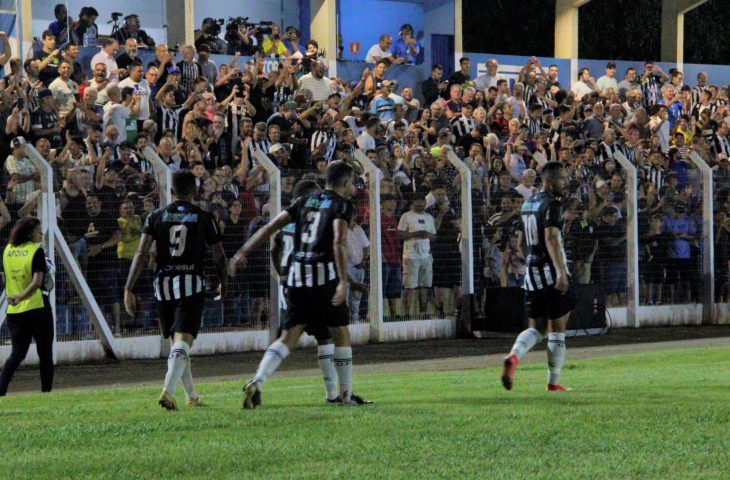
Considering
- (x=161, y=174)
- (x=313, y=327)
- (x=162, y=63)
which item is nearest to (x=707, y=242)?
(x=162, y=63)

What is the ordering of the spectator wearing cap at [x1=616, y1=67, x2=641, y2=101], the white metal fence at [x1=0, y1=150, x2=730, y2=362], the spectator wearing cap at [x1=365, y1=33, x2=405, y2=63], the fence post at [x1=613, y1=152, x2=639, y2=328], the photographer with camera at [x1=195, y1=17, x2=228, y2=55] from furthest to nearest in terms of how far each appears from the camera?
1. the spectator wearing cap at [x1=616, y1=67, x2=641, y2=101]
2. the spectator wearing cap at [x1=365, y1=33, x2=405, y2=63]
3. the photographer with camera at [x1=195, y1=17, x2=228, y2=55]
4. the fence post at [x1=613, y1=152, x2=639, y2=328]
5. the white metal fence at [x1=0, y1=150, x2=730, y2=362]

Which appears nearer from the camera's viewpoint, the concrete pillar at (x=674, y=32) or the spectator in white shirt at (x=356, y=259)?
the spectator in white shirt at (x=356, y=259)

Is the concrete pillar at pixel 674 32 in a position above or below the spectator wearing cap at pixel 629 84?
above

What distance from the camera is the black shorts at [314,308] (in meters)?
10.6

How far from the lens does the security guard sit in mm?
13430

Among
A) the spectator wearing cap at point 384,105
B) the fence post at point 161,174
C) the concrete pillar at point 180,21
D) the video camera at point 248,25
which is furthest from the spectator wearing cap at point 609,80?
the fence post at point 161,174

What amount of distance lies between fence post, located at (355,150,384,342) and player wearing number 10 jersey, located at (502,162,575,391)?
8696mm

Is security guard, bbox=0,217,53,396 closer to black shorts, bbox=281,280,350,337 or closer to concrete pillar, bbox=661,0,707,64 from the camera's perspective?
black shorts, bbox=281,280,350,337

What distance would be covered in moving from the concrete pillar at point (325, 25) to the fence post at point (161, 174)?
1040 cm

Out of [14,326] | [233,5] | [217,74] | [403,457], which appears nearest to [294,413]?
[403,457]

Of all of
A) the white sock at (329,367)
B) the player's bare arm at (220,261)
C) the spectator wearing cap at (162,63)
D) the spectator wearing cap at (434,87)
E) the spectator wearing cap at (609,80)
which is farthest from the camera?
the spectator wearing cap at (609,80)

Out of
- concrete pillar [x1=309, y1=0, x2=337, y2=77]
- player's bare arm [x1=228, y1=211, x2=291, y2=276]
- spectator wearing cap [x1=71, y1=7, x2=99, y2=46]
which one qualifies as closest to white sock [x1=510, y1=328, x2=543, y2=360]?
player's bare arm [x1=228, y1=211, x2=291, y2=276]

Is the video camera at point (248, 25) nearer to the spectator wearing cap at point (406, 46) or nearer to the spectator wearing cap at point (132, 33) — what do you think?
the spectator wearing cap at point (132, 33)

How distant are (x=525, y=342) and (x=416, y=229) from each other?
9241 mm
